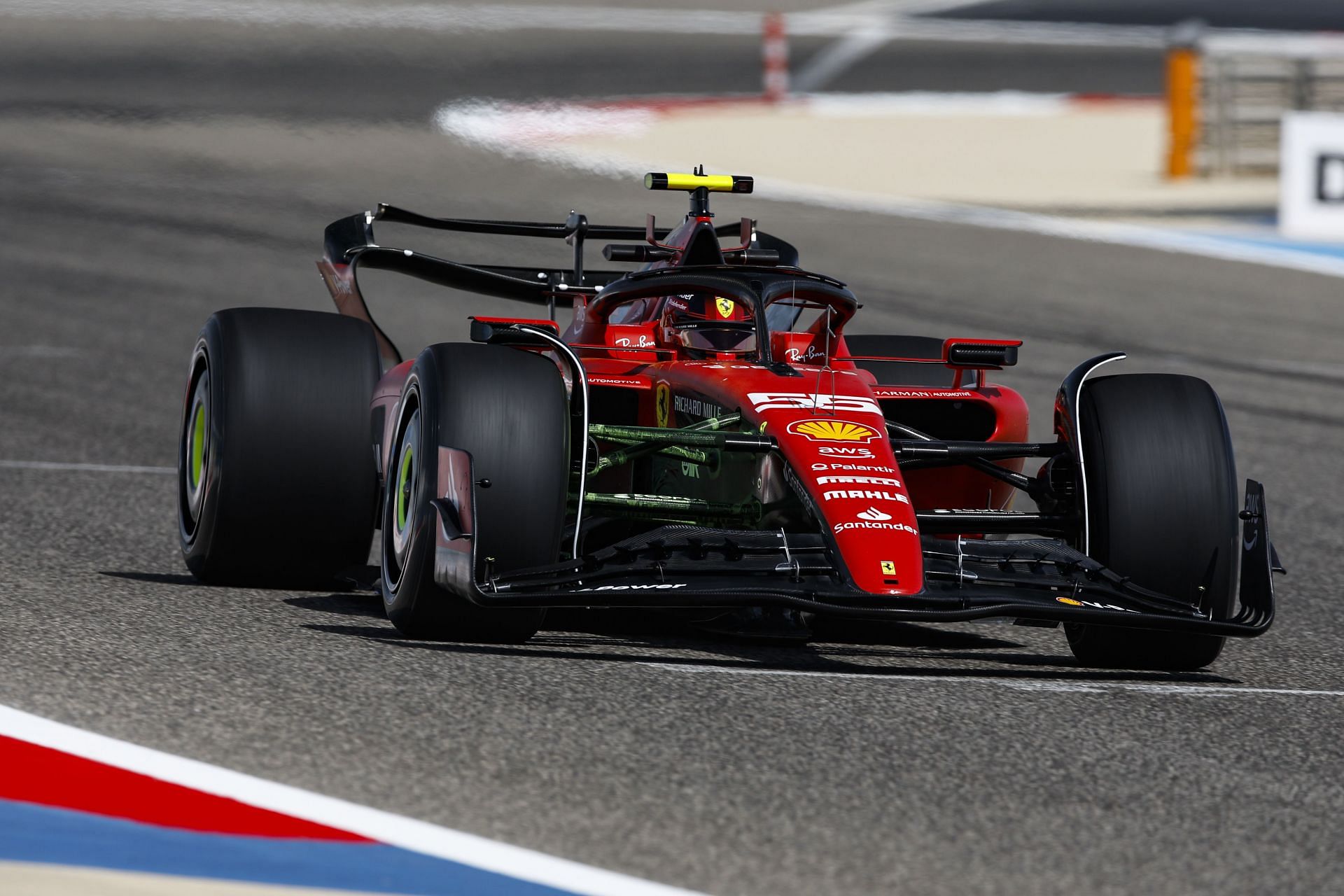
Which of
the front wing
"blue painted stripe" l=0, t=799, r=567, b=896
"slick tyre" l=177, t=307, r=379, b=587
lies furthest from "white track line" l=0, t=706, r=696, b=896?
"slick tyre" l=177, t=307, r=379, b=587

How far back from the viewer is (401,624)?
657 cm

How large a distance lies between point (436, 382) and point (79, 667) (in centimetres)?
128

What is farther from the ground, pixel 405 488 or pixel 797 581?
pixel 405 488

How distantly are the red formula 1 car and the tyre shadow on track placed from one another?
0.31ft

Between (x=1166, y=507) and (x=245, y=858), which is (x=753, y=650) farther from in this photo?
(x=245, y=858)

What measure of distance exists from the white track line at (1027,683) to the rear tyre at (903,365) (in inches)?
79.6

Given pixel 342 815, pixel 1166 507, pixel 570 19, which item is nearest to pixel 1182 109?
pixel 570 19

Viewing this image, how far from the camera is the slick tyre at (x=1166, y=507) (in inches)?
264

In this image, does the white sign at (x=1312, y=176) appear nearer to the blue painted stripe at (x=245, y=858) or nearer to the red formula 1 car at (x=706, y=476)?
the red formula 1 car at (x=706, y=476)

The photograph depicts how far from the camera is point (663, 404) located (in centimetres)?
738

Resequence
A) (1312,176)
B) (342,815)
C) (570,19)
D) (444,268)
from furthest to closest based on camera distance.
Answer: (570,19), (1312,176), (444,268), (342,815)

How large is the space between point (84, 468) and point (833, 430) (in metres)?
4.83

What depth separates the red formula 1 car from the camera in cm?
626

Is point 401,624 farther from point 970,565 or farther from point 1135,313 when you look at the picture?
point 1135,313
